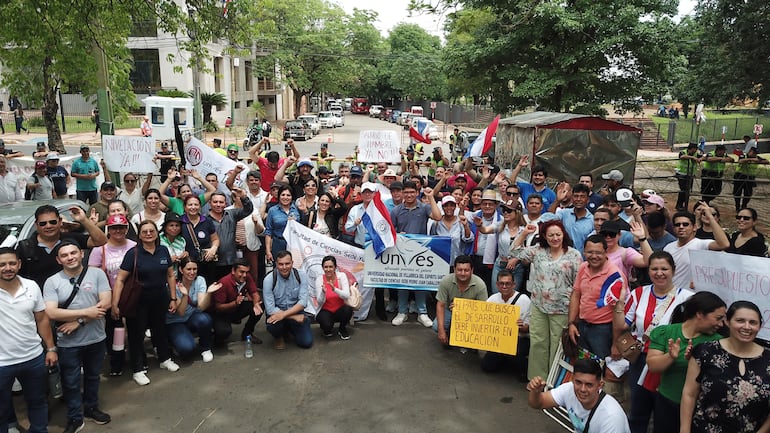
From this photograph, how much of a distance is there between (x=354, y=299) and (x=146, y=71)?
4137 cm

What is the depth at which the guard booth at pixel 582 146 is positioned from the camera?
44.0 feet

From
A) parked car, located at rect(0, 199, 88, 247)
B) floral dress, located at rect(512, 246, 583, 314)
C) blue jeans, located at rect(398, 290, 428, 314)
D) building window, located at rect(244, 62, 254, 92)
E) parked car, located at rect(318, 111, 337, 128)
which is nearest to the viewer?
floral dress, located at rect(512, 246, 583, 314)

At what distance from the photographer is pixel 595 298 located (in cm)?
525

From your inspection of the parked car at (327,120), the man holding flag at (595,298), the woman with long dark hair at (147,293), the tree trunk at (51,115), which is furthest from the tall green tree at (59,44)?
the parked car at (327,120)

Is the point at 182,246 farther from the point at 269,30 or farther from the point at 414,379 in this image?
the point at 269,30

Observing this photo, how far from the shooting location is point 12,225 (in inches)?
251

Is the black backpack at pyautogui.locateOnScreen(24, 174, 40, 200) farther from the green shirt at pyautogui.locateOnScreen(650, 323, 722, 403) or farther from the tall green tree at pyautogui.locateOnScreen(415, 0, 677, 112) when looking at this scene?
the tall green tree at pyautogui.locateOnScreen(415, 0, 677, 112)

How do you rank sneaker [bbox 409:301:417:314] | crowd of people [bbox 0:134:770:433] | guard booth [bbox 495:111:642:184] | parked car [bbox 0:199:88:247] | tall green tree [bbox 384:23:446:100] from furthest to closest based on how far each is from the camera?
1. tall green tree [bbox 384:23:446:100]
2. guard booth [bbox 495:111:642:184]
3. sneaker [bbox 409:301:417:314]
4. parked car [bbox 0:199:88:247]
5. crowd of people [bbox 0:134:770:433]

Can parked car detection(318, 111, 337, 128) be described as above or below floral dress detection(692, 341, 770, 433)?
above

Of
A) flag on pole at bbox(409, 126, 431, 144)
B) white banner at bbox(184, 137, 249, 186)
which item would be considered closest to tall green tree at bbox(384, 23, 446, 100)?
flag on pole at bbox(409, 126, 431, 144)

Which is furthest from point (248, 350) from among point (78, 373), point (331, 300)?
point (78, 373)

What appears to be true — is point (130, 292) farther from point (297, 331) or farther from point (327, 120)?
point (327, 120)

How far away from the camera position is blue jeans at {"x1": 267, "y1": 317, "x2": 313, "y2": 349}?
7195 mm

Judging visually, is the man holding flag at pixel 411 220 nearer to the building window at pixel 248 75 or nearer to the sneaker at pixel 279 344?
the sneaker at pixel 279 344
